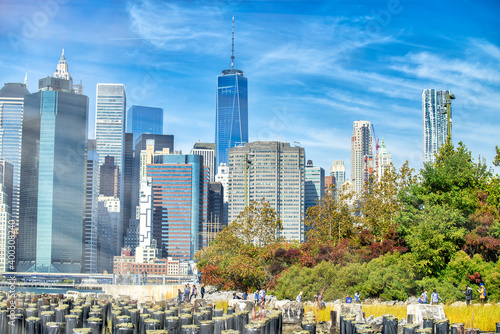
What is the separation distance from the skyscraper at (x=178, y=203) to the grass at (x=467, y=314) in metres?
152

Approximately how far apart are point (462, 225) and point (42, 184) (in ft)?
474

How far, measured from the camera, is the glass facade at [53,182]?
15112 cm

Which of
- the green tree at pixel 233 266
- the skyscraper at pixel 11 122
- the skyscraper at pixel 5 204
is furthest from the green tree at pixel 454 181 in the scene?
the skyscraper at pixel 11 122

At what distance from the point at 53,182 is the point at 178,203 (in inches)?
1523

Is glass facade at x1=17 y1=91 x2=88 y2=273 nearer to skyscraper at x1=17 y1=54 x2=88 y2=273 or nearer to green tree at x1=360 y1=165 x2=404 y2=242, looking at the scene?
skyscraper at x1=17 y1=54 x2=88 y2=273

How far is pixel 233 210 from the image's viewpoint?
550ft

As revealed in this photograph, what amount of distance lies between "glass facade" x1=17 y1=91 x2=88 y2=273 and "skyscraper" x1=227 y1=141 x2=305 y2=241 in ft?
153

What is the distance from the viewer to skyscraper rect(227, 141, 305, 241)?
168 m

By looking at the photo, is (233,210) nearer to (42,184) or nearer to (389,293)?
(42,184)

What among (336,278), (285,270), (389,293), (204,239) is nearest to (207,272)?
(285,270)

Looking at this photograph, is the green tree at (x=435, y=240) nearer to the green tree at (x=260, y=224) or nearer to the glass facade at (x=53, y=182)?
the green tree at (x=260, y=224)

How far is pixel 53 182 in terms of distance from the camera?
154500mm

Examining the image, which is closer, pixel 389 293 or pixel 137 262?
pixel 389 293

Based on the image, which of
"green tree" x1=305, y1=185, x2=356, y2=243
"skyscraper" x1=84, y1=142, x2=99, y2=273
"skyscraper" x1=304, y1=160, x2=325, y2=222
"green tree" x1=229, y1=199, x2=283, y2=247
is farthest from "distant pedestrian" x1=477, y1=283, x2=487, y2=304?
"skyscraper" x1=304, y1=160, x2=325, y2=222
